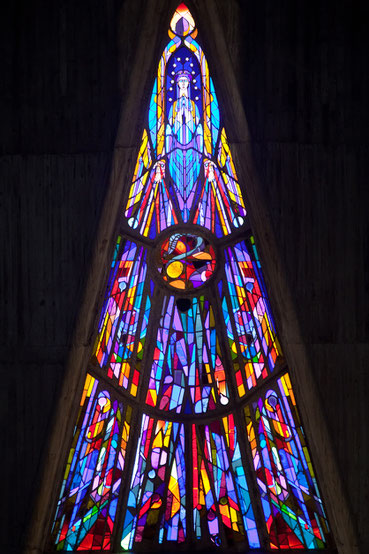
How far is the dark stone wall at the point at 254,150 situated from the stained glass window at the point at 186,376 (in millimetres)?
198

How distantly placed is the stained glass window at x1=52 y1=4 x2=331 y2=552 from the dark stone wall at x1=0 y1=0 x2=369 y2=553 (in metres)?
0.20

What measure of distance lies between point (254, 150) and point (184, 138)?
367 mm

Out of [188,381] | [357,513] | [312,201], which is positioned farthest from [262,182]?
[357,513]

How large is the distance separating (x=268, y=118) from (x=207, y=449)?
164 centimetres

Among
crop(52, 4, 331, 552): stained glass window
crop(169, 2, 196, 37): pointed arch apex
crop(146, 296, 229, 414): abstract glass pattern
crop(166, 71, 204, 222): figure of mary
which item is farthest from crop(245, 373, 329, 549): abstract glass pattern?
crop(169, 2, 196, 37): pointed arch apex

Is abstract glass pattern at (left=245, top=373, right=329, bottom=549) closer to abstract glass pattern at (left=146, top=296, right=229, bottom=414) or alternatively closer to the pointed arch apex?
abstract glass pattern at (left=146, top=296, right=229, bottom=414)

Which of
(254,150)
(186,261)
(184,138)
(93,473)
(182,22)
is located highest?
(182,22)

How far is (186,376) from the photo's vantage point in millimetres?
5094

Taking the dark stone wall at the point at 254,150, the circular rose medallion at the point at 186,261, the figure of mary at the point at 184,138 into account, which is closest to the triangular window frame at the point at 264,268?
the dark stone wall at the point at 254,150

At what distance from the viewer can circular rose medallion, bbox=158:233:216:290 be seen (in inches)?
200

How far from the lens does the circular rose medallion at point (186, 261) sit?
5.07 metres

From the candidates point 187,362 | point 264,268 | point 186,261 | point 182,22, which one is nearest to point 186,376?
point 187,362

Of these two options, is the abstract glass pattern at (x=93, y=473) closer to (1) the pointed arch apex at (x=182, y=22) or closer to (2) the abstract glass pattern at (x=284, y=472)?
(2) the abstract glass pattern at (x=284, y=472)

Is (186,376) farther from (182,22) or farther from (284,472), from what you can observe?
(182,22)
